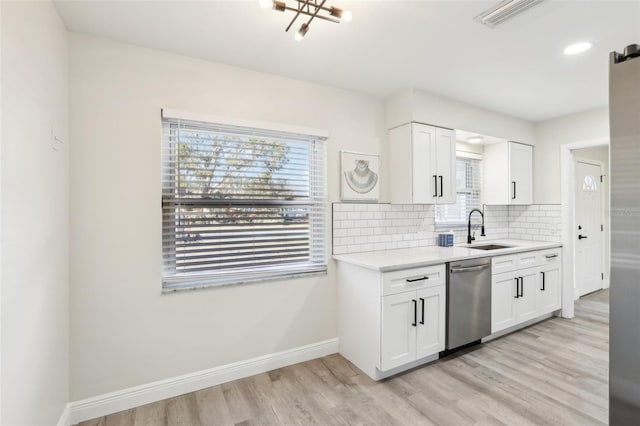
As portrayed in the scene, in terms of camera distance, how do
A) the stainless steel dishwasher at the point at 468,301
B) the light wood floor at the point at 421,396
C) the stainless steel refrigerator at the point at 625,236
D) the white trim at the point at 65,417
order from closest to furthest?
the stainless steel refrigerator at the point at 625,236, the white trim at the point at 65,417, the light wood floor at the point at 421,396, the stainless steel dishwasher at the point at 468,301

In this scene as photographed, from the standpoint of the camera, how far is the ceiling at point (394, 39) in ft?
6.06

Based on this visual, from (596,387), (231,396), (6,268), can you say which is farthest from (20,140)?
(596,387)

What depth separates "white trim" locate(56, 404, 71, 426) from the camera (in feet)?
6.13

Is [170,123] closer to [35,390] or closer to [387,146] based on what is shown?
[35,390]

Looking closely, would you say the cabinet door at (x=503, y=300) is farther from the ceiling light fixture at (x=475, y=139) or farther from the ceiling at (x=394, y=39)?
the ceiling at (x=394, y=39)

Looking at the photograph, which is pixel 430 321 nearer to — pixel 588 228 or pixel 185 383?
pixel 185 383

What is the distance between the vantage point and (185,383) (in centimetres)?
231

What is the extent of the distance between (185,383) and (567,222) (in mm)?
4454

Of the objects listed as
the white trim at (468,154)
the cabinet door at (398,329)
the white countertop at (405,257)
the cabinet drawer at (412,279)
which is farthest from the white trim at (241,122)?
the white trim at (468,154)

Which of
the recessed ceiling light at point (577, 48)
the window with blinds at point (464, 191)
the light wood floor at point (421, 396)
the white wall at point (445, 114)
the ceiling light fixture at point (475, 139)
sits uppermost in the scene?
the recessed ceiling light at point (577, 48)

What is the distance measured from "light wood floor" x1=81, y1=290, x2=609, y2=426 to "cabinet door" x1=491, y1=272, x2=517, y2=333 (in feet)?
0.97

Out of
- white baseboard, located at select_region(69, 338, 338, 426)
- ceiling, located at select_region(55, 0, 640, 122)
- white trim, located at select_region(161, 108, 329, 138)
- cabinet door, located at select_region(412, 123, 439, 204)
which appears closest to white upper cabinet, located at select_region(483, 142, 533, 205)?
ceiling, located at select_region(55, 0, 640, 122)

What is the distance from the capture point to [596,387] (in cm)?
231

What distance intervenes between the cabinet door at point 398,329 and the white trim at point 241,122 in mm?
1555
